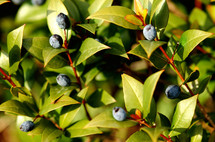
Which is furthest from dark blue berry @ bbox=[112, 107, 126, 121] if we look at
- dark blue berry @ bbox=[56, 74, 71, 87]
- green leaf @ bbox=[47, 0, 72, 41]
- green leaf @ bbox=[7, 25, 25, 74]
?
green leaf @ bbox=[7, 25, 25, 74]

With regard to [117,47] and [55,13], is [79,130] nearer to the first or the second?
[117,47]

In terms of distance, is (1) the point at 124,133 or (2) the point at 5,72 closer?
(2) the point at 5,72

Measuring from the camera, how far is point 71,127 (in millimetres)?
1228

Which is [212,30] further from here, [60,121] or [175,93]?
[60,121]

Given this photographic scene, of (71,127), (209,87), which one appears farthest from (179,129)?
(209,87)

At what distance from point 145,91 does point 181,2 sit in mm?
1187

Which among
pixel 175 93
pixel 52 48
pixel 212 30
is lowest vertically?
pixel 175 93

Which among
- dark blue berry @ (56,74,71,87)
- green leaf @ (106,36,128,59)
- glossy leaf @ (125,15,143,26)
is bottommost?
dark blue berry @ (56,74,71,87)

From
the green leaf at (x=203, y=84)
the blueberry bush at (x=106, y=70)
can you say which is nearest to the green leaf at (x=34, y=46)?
the blueberry bush at (x=106, y=70)

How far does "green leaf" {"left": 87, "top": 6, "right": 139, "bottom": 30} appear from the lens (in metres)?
0.98

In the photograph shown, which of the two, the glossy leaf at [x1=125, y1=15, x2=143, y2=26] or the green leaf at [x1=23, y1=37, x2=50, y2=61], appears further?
the green leaf at [x1=23, y1=37, x2=50, y2=61]

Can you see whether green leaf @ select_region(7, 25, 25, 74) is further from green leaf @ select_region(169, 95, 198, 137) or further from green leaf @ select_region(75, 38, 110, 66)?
green leaf @ select_region(169, 95, 198, 137)

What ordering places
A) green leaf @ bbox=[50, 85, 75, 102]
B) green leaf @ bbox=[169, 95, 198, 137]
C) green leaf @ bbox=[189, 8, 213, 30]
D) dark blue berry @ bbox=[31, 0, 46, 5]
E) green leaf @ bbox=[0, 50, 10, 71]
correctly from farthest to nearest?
dark blue berry @ bbox=[31, 0, 46, 5] < green leaf @ bbox=[189, 8, 213, 30] < green leaf @ bbox=[0, 50, 10, 71] < green leaf @ bbox=[50, 85, 75, 102] < green leaf @ bbox=[169, 95, 198, 137]

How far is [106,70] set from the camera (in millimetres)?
1476
